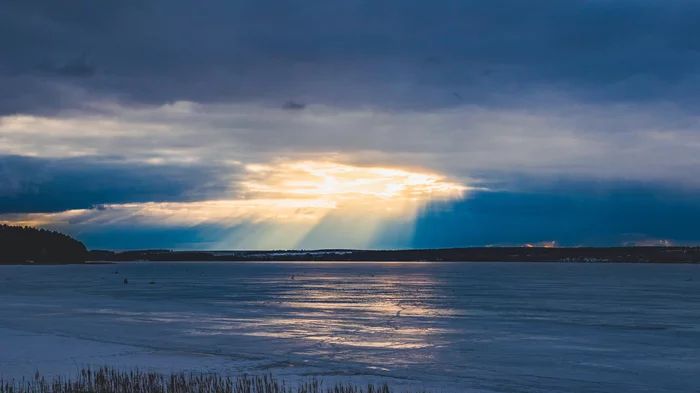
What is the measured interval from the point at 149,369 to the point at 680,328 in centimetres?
2730

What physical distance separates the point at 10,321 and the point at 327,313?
18317mm

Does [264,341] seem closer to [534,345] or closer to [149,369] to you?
[149,369]

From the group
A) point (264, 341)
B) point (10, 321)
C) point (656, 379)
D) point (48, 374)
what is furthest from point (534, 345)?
point (10, 321)

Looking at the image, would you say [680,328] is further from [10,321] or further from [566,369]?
[10,321]

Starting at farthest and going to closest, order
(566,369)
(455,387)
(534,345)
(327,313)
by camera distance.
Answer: (327,313) → (534,345) → (566,369) → (455,387)

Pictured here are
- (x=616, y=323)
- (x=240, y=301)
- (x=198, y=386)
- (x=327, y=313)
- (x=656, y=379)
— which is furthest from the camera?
(x=240, y=301)

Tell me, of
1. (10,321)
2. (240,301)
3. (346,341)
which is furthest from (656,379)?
(240,301)

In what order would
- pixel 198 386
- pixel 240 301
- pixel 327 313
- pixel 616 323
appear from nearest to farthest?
pixel 198 386 < pixel 616 323 < pixel 327 313 < pixel 240 301

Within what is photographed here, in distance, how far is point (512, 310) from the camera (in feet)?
151

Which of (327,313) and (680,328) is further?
(327,313)

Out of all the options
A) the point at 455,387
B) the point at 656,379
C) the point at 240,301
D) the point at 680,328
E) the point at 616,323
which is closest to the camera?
the point at 455,387

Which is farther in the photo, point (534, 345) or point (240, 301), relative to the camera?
point (240, 301)

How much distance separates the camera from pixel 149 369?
21906 millimetres

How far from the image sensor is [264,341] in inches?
1166
